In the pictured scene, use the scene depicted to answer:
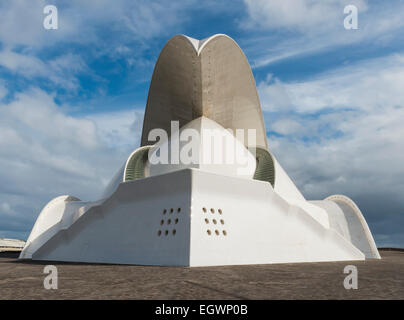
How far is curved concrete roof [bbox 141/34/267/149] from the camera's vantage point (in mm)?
17797

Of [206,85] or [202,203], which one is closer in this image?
[202,203]

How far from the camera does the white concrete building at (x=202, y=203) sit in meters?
9.59

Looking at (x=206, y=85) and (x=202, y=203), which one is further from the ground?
(x=206, y=85)

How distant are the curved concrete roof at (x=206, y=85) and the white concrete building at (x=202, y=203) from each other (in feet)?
0.19

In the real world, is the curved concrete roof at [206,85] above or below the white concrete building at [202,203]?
above

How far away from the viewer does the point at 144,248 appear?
980 cm

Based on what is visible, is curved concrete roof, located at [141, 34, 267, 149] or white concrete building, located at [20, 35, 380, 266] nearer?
white concrete building, located at [20, 35, 380, 266]

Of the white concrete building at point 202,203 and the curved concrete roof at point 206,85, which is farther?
the curved concrete roof at point 206,85

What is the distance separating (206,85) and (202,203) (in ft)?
34.1

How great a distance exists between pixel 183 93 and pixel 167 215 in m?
10.8

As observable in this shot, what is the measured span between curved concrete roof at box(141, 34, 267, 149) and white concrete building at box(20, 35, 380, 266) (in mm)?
59

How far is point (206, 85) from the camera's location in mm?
18391

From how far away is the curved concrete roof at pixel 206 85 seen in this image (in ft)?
58.4
